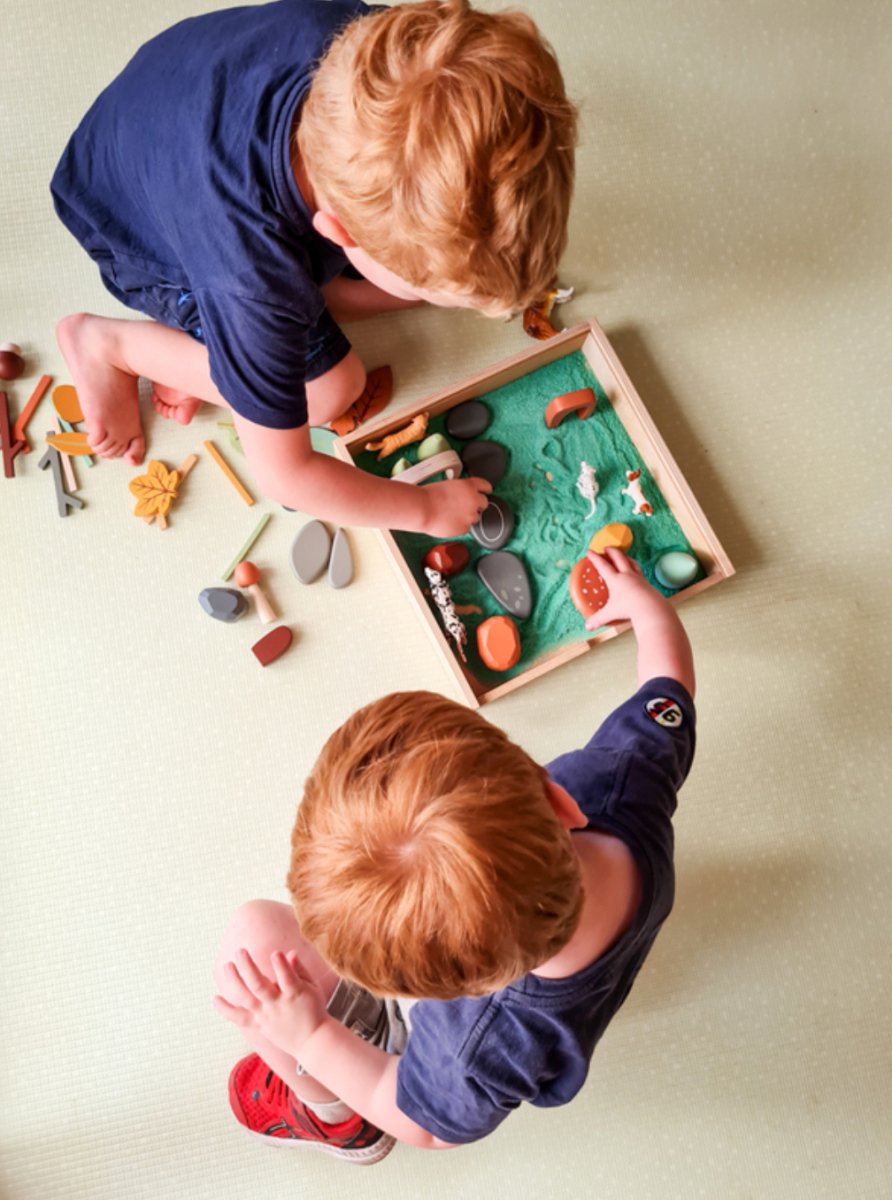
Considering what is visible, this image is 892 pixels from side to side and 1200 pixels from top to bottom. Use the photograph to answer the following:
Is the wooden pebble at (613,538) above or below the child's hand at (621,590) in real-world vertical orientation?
above

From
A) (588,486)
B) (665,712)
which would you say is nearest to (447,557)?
(588,486)

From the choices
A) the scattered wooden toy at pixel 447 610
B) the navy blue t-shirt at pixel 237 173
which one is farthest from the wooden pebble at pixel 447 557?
the navy blue t-shirt at pixel 237 173

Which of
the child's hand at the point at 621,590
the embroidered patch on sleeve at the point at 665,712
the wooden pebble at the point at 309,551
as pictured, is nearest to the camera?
the embroidered patch on sleeve at the point at 665,712

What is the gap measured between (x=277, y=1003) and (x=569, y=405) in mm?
590

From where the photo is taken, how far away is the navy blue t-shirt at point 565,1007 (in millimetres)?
597

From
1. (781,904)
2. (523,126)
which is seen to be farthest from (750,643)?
(523,126)

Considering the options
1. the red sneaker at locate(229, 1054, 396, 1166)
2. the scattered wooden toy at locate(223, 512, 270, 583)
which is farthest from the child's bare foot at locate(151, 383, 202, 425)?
the red sneaker at locate(229, 1054, 396, 1166)

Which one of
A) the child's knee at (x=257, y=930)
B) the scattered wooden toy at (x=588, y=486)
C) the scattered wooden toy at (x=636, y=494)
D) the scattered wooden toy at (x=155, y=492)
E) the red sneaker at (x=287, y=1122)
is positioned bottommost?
the red sneaker at (x=287, y=1122)

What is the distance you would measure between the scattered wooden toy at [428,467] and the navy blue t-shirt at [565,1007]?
1.07ft

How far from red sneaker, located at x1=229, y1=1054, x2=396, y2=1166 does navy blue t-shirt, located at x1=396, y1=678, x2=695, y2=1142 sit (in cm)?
18

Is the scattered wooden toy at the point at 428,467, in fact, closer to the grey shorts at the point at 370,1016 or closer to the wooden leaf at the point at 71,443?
the wooden leaf at the point at 71,443

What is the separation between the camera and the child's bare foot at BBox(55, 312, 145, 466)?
0.93m

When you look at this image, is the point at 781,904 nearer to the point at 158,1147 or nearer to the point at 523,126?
the point at 158,1147

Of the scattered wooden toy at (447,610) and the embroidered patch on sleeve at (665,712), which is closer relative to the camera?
the embroidered patch on sleeve at (665,712)
